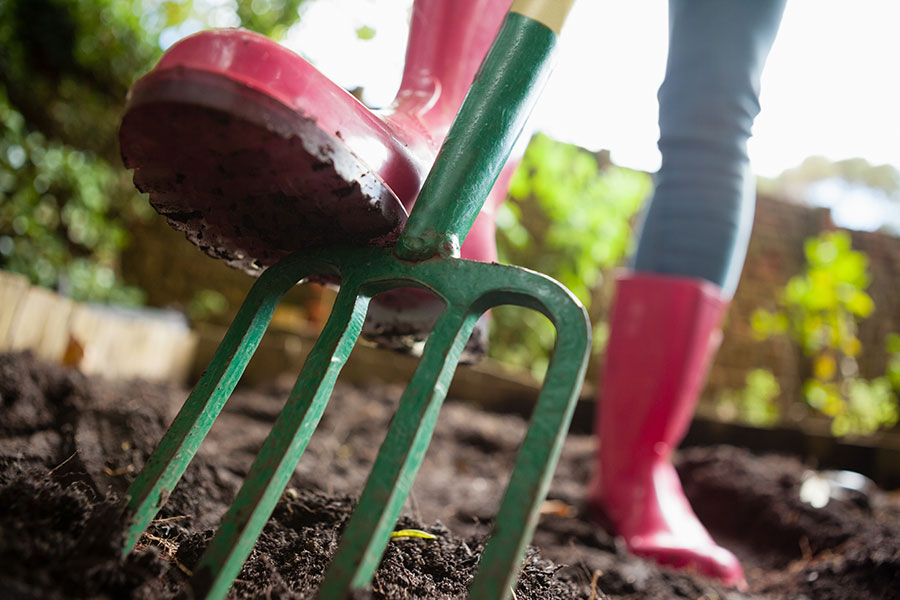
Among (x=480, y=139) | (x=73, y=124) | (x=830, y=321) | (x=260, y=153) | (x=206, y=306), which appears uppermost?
(x=830, y=321)

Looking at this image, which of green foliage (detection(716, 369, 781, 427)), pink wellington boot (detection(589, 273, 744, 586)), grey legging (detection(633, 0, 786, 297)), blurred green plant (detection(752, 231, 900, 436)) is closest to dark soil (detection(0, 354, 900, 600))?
pink wellington boot (detection(589, 273, 744, 586))

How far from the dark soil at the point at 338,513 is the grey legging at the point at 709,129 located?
612mm

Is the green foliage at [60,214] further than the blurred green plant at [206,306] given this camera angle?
No

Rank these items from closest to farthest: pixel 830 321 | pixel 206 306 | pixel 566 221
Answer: pixel 566 221, pixel 830 321, pixel 206 306

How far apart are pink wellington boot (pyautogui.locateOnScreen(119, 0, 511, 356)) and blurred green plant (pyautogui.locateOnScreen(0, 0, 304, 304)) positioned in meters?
2.30

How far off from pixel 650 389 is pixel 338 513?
0.82m

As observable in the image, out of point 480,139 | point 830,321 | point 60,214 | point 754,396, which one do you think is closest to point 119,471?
point 480,139

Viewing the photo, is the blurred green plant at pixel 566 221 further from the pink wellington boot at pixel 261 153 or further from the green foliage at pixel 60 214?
the pink wellington boot at pixel 261 153

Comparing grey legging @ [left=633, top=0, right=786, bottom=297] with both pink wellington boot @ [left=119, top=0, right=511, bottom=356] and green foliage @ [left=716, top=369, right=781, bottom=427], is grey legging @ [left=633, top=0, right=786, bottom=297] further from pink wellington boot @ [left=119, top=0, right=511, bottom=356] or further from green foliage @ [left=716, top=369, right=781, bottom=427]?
green foliage @ [left=716, top=369, right=781, bottom=427]

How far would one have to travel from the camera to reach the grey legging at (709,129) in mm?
1231

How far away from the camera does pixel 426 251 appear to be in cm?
64

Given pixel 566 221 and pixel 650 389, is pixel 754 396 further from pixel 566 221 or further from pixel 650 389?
pixel 650 389

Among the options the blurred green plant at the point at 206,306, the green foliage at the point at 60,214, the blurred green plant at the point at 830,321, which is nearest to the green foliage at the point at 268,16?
the green foliage at the point at 60,214

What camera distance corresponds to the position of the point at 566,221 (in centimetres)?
383
